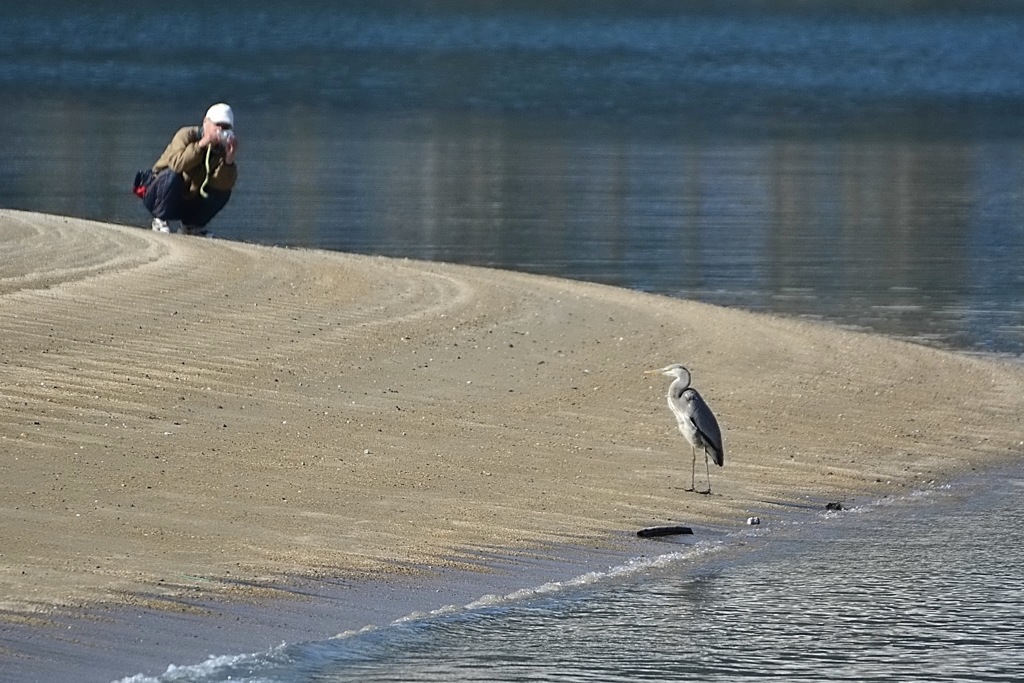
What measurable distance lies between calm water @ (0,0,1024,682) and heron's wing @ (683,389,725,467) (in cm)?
46

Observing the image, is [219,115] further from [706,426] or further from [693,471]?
[706,426]

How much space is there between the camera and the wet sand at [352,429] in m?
7.65

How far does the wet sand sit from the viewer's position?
301 inches

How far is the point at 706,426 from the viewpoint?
9305 mm

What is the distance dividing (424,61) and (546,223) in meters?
32.2

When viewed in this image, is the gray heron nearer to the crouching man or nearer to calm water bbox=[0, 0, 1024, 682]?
calm water bbox=[0, 0, 1024, 682]

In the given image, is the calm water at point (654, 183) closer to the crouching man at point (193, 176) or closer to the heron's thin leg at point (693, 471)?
the heron's thin leg at point (693, 471)

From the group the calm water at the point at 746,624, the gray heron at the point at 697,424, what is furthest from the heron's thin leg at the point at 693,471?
the calm water at the point at 746,624

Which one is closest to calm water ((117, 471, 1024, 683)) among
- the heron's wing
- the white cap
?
the heron's wing

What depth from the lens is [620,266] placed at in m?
17.5

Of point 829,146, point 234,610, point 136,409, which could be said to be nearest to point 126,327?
point 136,409

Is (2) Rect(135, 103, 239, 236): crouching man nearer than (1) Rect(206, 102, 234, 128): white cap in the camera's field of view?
No

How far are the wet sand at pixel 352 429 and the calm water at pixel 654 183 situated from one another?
453mm

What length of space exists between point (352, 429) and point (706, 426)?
1648 millimetres
